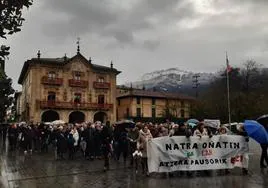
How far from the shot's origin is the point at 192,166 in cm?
1366

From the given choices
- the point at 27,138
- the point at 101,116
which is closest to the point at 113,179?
the point at 27,138

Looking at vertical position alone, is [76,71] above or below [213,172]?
above

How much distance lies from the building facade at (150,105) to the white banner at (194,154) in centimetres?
6354

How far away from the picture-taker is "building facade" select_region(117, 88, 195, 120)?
80.2 meters

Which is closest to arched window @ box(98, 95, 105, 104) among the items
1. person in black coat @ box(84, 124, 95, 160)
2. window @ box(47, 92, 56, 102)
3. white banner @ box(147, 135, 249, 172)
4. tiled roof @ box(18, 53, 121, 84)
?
tiled roof @ box(18, 53, 121, 84)

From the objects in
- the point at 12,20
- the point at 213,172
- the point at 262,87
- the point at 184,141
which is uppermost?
the point at 262,87

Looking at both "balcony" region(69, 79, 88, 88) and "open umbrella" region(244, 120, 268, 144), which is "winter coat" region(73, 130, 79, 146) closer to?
"open umbrella" region(244, 120, 268, 144)

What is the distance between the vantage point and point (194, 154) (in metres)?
13.8

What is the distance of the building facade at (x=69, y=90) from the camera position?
63.7m

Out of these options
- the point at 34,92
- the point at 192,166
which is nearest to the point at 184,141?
the point at 192,166

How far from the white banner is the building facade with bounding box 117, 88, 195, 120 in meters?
63.5

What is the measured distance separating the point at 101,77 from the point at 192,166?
190ft

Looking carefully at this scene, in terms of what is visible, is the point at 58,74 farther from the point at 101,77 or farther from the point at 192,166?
the point at 192,166

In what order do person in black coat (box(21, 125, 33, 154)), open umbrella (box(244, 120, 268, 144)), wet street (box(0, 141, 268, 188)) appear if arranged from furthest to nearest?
person in black coat (box(21, 125, 33, 154)) → open umbrella (box(244, 120, 268, 144)) → wet street (box(0, 141, 268, 188))
